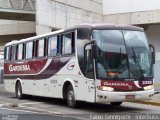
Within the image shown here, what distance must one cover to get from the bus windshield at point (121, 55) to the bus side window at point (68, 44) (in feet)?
5.06

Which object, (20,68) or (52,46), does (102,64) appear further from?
(20,68)

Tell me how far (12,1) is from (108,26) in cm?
2728

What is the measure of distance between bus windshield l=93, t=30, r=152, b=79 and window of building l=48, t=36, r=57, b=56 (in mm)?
3431

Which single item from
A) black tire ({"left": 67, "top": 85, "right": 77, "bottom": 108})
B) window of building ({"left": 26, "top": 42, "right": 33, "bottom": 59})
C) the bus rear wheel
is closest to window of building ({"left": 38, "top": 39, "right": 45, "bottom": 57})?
window of building ({"left": 26, "top": 42, "right": 33, "bottom": 59})

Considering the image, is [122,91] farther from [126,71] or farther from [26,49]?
[26,49]

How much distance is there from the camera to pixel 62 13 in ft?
142

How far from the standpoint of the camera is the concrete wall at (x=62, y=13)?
40.5 metres

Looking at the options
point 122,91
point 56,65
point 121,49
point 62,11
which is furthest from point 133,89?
point 62,11

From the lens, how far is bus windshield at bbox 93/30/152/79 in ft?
53.1

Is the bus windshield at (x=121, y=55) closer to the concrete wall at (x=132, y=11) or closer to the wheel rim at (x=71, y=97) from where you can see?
the wheel rim at (x=71, y=97)

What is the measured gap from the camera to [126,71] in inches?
642

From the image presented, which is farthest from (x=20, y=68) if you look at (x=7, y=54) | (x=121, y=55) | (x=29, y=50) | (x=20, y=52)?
(x=121, y=55)

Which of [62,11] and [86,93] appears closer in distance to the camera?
[86,93]

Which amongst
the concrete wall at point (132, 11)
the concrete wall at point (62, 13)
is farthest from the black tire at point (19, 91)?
the concrete wall at point (132, 11)
